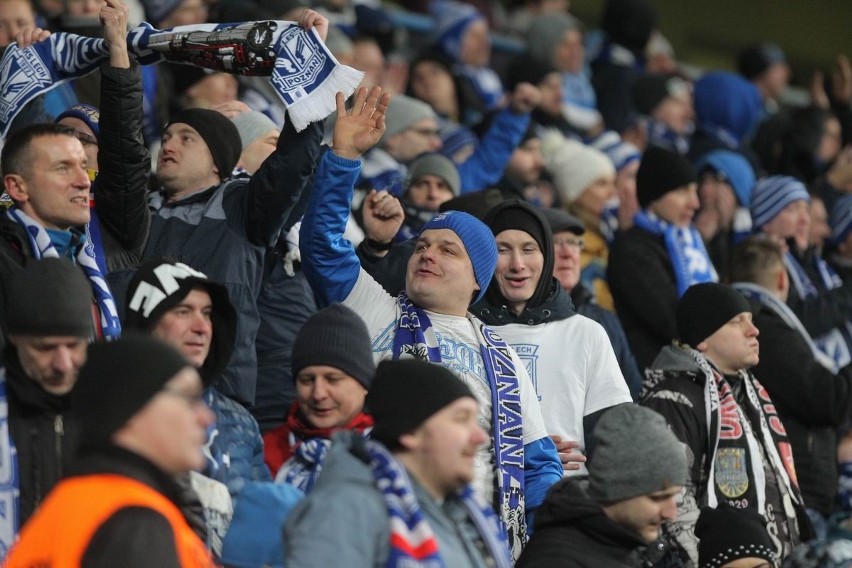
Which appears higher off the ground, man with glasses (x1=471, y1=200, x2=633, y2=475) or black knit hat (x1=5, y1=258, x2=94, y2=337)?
black knit hat (x1=5, y1=258, x2=94, y2=337)

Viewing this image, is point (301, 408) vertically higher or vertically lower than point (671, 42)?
higher

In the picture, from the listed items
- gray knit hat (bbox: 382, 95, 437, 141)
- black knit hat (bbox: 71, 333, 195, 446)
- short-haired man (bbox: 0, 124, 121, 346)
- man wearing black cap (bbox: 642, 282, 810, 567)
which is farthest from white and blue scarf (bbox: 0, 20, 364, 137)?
gray knit hat (bbox: 382, 95, 437, 141)

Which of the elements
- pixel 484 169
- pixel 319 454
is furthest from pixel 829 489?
pixel 319 454

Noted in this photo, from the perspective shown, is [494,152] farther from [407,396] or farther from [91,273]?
[407,396]

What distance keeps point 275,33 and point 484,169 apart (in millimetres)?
3381

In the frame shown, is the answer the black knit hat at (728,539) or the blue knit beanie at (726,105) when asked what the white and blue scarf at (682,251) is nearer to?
the black knit hat at (728,539)

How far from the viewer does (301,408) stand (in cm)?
469

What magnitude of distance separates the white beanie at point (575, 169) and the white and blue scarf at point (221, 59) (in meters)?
3.80

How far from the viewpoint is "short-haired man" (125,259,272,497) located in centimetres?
455

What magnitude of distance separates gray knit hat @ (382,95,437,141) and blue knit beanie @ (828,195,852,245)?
3006 mm

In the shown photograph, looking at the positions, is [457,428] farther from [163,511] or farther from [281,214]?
[281,214]

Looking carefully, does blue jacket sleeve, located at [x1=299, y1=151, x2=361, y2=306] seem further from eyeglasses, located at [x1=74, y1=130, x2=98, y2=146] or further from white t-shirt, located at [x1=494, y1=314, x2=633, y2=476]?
eyeglasses, located at [x1=74, y1=130, x2=98, y2=146]

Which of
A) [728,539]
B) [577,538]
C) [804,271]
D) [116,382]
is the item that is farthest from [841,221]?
[116,382]

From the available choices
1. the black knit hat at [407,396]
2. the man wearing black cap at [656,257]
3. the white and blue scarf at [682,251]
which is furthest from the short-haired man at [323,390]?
the white and blue scarf at [682,251]
